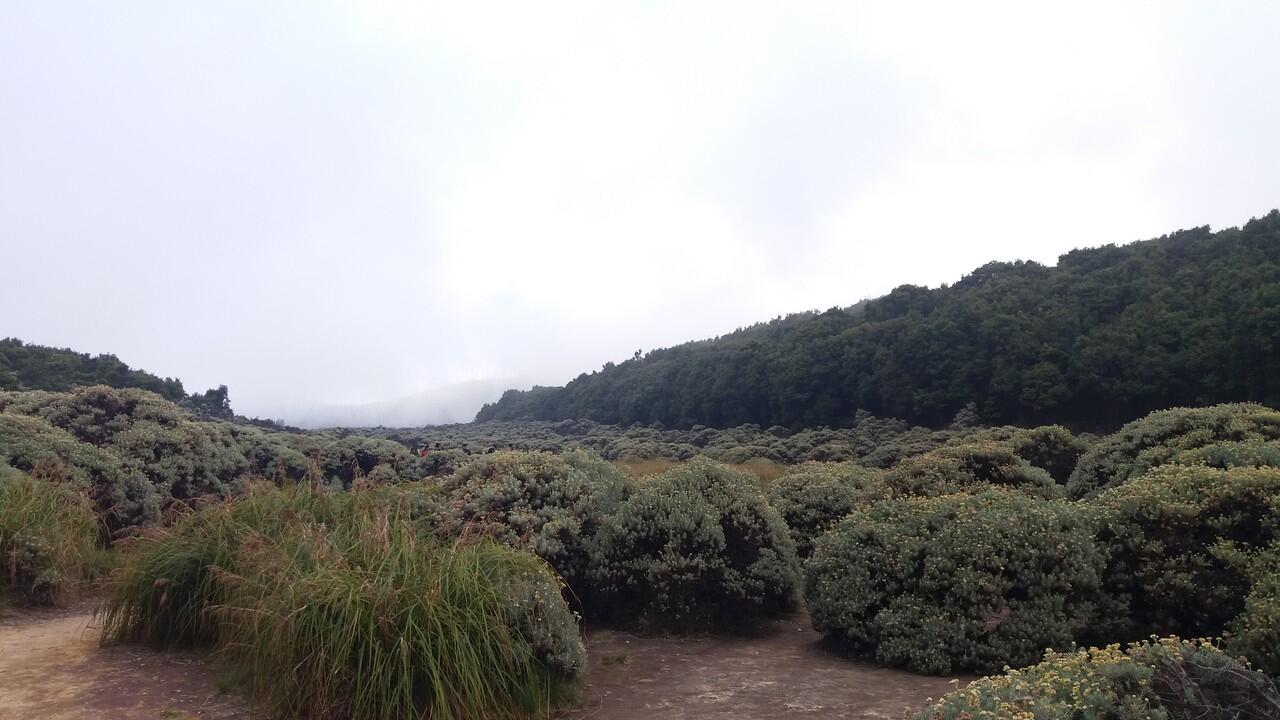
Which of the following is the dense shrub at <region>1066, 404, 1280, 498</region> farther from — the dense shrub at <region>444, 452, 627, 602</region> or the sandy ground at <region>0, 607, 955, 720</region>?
the dense shrub at <region>444, 452, 627, 602</region>

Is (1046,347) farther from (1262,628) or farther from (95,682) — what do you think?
(95,682)

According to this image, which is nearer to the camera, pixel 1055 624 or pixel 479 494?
pixel 1055 624

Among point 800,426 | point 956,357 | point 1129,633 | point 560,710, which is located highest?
point 956,357

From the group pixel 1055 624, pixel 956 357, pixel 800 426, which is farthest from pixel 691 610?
pixel 800 426

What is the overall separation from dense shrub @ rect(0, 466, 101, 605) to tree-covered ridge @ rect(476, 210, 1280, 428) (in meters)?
36.5

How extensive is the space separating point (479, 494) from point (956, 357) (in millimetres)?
38469

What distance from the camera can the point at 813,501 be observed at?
9.40m

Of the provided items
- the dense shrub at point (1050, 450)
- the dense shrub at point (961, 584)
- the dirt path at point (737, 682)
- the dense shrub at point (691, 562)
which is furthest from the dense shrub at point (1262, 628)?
the dense shrub at point (1050, 450)

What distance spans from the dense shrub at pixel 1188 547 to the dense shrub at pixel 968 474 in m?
2.93

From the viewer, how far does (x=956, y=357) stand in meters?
41.8

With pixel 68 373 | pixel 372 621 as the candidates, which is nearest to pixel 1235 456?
pixel 372 621

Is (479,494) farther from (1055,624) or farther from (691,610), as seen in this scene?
(1055,624)

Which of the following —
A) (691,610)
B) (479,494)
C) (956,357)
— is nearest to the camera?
(691,610)

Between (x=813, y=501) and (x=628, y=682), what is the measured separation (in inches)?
168
